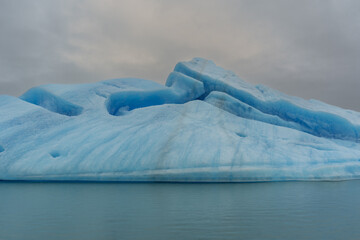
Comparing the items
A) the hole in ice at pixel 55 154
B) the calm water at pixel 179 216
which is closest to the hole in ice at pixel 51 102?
the hole in ice at pixel 55 154

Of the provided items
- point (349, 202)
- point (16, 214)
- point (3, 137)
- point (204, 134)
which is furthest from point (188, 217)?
point (3, 137)

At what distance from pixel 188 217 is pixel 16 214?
2497 millimetres

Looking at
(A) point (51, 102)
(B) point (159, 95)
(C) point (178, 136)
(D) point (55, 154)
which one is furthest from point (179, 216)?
(A) point (51, 102)

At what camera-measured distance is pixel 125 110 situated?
45.8 feet

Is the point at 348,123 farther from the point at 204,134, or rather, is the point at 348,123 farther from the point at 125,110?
the point at 125,110

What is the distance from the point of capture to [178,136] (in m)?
10.2

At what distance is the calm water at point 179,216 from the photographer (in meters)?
3.68

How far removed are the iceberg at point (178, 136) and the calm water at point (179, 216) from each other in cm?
264

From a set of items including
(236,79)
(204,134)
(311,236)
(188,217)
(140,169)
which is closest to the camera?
(311,236)

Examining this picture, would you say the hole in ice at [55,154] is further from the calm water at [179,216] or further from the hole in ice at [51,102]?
the calm water at [179,216]

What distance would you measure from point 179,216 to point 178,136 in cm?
567

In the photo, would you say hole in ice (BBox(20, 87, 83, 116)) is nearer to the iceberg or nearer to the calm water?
the iceberg

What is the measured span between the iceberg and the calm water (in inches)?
104

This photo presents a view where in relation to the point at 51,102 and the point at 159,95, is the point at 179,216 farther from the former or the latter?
the point at 51,102
